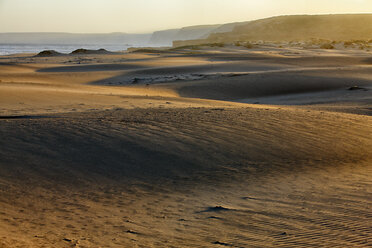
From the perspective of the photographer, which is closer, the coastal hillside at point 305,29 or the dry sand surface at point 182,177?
the dry sand surface at point 182,177

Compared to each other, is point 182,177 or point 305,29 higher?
point 305,29

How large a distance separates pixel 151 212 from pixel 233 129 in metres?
2.95

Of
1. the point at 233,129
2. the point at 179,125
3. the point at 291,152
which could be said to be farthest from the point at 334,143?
the point at 179,125

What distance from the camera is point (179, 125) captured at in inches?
272

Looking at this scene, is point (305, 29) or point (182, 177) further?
point (305, 29)

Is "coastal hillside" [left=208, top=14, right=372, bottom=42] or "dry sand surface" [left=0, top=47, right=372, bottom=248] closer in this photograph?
"dry sand surface" [left=0, top=47, right=372, bottom=248]

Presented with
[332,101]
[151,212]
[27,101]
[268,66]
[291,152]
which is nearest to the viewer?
[151,212]

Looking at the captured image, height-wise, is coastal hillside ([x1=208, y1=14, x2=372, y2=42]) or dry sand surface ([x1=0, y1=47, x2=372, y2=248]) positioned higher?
coastal hillside ([x1=208, y1=14, x2=372, y2=42])

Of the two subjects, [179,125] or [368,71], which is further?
[368,71]

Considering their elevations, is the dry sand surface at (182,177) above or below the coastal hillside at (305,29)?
below

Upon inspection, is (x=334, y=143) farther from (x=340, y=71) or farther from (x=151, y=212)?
(x=340, y=71)

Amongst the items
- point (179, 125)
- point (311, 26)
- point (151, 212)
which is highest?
point (311, 26)

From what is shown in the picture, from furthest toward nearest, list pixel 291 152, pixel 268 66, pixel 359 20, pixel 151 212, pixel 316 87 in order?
pixel 359 20 < pixel 268 66 < pixel 316 87 < pixel 291 152 < pixel 151 212

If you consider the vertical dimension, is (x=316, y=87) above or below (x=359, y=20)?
below
